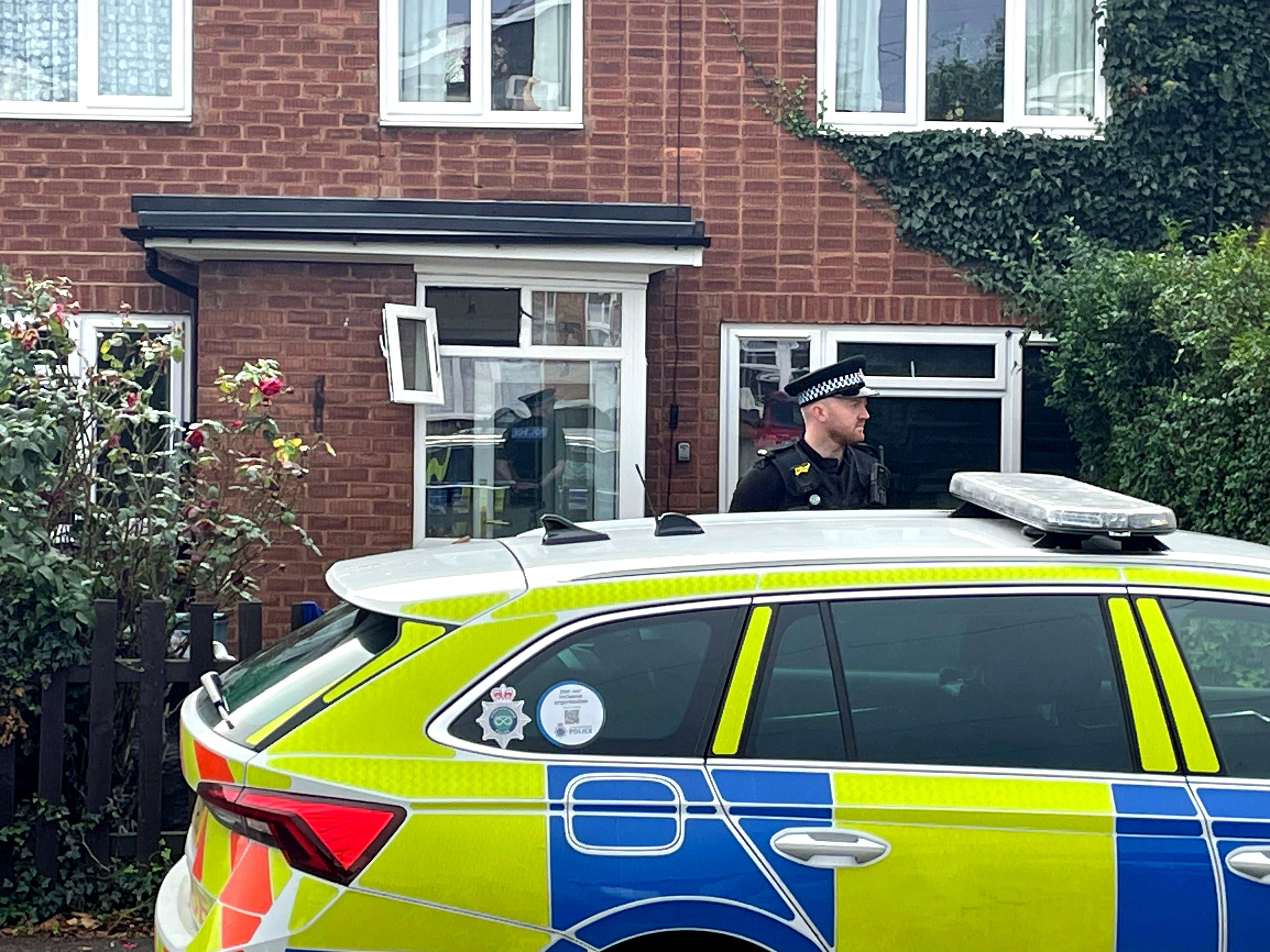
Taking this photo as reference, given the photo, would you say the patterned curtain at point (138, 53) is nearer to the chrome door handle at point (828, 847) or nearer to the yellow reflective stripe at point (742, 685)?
the yellow reflective stripe at point (742, 685)

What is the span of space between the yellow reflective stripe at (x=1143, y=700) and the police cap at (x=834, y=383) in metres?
2.59

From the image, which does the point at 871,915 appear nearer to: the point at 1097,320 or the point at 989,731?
the point at 989,731

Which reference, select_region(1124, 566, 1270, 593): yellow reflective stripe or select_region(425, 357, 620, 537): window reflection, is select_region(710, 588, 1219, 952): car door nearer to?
select_region(1124, 566, 1270, 593): yellow reflective stripe

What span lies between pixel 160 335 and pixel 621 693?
6604 mm

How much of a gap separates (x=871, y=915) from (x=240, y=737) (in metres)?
1.43

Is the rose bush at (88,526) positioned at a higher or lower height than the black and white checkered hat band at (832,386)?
lower

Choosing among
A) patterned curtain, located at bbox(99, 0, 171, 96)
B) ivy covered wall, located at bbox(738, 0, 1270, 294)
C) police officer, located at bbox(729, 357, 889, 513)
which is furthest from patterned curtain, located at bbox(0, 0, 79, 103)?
police officer, located at bbox(729, 357, 889, 513)

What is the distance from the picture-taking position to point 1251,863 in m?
3.36

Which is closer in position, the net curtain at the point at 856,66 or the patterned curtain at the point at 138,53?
the patterned curtain at the point at 138,53

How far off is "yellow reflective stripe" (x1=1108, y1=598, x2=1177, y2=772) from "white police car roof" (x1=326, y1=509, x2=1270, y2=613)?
0.18 metres

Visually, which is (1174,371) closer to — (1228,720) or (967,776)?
(1228,720)

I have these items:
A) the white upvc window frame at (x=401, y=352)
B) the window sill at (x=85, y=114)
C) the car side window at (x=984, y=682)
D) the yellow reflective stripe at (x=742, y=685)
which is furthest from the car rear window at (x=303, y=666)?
the window sill at (x=85, y=114)

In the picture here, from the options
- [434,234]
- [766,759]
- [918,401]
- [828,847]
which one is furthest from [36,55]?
[828,847]

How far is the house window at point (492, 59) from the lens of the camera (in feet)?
30.7
